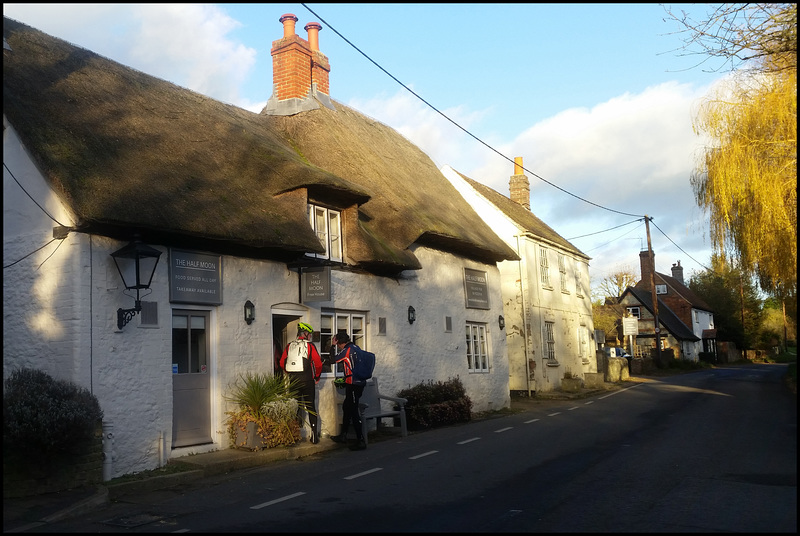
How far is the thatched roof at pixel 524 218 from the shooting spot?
24.1 m

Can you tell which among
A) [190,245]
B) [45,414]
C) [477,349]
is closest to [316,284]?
[190,245]

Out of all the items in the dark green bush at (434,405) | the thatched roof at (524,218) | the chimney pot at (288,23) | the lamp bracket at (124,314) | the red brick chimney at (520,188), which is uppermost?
the chimney pot at (288,23)

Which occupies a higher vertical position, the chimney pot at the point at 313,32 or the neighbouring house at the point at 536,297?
the chimney pot at the point at 313,32

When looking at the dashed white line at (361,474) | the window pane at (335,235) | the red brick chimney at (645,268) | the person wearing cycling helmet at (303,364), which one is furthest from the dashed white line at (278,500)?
the red brick chimney at (645,268)

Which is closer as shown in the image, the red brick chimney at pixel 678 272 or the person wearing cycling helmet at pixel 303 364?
the person wearing cycling helmet at pixel 303 364

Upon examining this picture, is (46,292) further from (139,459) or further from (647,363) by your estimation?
(647,363)

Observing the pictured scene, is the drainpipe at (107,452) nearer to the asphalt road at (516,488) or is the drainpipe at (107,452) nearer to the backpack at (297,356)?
the asphalt road at (516,488)

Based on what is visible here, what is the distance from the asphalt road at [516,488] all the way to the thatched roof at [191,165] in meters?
3.58

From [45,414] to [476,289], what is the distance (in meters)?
12.4

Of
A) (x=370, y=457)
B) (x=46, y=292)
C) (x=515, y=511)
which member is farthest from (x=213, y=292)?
(x=515, y=511)

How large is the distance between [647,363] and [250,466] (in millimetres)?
32998

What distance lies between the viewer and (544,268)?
25016 mm

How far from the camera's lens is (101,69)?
13102mm

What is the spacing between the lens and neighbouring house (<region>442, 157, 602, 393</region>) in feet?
75.9
